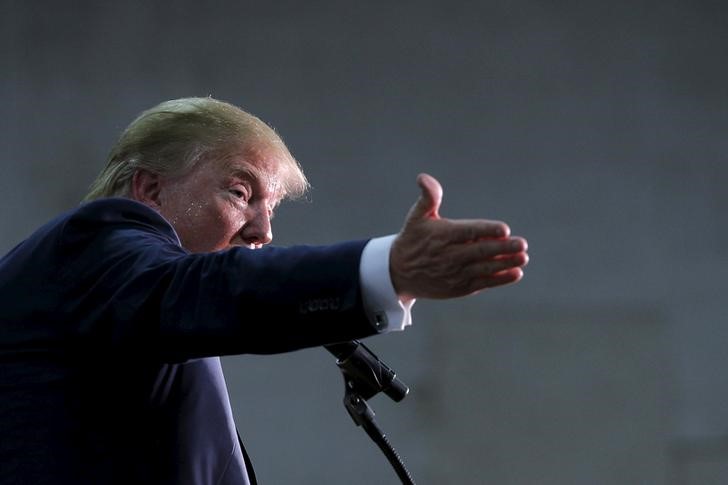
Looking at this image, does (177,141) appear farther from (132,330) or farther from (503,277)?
(503,277)

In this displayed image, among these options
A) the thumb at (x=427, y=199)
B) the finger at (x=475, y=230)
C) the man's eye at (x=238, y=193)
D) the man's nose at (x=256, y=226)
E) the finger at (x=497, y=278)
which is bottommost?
the man's nose at (x=256, y=226)

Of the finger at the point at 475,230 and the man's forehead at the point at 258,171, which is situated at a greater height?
the finger at the point at 475,230

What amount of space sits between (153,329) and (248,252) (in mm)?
135

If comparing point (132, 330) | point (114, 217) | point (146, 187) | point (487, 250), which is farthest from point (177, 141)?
point (487, 250)

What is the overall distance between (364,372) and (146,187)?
47 centimetres

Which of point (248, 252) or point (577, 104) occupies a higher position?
point (248, 252)

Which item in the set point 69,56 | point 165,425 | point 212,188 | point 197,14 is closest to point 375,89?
point 197,14

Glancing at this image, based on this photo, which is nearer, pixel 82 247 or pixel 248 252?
pixel 248 252

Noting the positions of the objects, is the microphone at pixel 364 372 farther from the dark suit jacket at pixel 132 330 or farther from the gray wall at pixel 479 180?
the gray wall at pixel 479 180

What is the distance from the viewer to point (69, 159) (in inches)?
175

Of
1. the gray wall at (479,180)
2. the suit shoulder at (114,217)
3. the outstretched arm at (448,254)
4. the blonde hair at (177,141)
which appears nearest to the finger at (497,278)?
the outstretched arm at (448,254)

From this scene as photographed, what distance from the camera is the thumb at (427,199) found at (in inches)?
40.5

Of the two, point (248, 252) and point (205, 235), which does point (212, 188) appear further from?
point (248, 252)

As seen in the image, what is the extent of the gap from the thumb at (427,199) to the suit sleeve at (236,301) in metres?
0.09
